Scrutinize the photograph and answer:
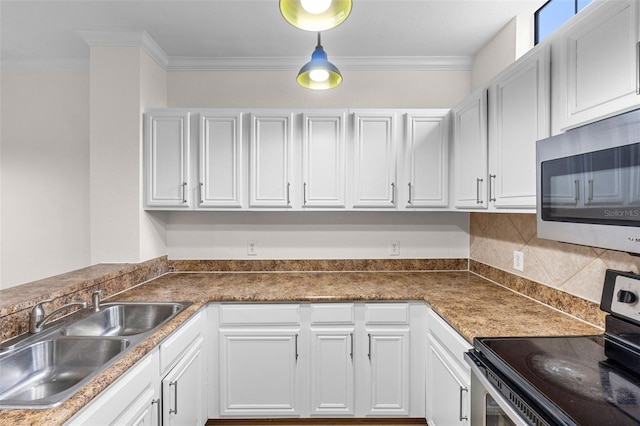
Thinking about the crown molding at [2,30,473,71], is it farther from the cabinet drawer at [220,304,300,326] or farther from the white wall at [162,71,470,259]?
the cabinet drawer at [220,304,300,326]

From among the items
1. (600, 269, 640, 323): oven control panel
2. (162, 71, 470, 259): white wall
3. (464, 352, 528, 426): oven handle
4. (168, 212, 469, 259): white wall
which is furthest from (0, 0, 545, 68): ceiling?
(464, 352, 528, 426): oven handle

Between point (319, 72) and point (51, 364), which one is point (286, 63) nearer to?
point (319, 72)

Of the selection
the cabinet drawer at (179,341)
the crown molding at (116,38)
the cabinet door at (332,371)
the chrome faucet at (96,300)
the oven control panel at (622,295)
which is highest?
the crown molding at (116,38)

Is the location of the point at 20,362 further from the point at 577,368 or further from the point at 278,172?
the point at 577,368

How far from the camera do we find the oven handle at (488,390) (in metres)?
0.94

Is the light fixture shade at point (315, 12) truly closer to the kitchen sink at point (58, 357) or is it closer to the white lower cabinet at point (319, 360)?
the kitchen sink at point (58, 357)

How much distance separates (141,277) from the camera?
2254 mm

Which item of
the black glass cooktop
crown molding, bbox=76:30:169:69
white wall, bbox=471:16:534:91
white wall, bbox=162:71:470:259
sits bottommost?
the black glass cooktop

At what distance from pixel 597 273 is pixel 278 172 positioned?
73.0 inches

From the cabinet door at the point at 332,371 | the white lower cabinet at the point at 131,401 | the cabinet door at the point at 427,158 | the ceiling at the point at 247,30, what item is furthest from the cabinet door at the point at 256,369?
the ceiling at the point at 247,30

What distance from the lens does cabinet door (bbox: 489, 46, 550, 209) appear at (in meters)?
1.39

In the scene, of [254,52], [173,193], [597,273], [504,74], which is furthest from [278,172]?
[597,273]

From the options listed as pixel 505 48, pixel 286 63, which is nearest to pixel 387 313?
pixel 505 48

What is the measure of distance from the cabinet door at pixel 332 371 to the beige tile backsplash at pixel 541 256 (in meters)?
1.13
